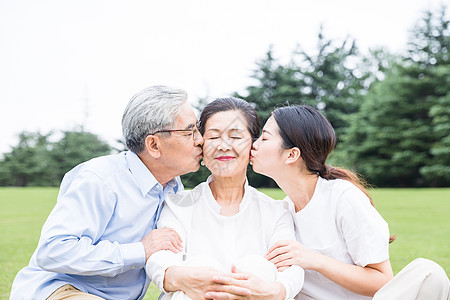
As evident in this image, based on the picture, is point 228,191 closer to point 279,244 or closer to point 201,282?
point 279,244

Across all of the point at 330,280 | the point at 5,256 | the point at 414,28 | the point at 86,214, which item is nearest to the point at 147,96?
the point at 86,214

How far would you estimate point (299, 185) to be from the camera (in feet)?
9.12

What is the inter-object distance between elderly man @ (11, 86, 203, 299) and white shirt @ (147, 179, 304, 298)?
0.13 metres

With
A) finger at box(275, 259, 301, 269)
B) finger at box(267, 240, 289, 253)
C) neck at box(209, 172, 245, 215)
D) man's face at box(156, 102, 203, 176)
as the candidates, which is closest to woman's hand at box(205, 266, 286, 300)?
finger at box(275, 259, 301, 269)

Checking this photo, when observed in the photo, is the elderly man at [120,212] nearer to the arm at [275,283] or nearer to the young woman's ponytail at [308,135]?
the arm at [275,283]

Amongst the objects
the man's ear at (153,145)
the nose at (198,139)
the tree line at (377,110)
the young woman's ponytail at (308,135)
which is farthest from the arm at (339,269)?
the tree line at (377,110)

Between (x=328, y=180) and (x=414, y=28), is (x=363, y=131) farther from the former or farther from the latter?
(x=328, y=180)

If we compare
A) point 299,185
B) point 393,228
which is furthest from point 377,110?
point 299,185

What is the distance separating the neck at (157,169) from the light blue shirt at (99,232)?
90 mm

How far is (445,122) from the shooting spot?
24125 millimetres

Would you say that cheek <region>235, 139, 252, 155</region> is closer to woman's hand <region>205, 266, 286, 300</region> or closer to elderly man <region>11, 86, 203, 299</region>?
elderly man <region>11, 86, 203, 299</region>

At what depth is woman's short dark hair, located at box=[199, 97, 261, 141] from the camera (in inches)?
112

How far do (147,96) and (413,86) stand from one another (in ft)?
83.6

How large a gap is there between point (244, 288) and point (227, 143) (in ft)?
2.91
